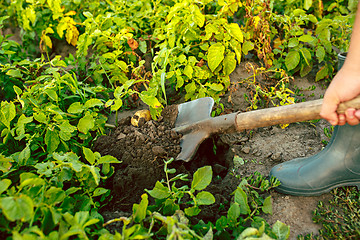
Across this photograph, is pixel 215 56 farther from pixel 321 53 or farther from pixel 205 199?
pixel 205 199

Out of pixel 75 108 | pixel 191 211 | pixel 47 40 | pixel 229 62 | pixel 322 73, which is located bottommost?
pixel 322 73

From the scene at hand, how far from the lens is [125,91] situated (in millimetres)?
2041

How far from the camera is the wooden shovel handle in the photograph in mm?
1460

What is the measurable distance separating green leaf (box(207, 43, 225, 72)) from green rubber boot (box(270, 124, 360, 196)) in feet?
2.84

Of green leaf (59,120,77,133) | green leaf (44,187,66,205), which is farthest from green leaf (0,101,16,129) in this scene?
green leaf (44,187,66,205)

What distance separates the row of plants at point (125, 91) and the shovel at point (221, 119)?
183 mm

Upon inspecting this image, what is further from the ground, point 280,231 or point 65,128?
point 65,128

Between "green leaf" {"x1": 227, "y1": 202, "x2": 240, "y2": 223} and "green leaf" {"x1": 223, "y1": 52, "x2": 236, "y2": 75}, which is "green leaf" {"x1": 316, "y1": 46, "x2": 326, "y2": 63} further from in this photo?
"green leaf" {"x1": 227, "y1": 202, "x2": 240, "y2": 223}

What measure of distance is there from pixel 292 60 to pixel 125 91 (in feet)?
4.26

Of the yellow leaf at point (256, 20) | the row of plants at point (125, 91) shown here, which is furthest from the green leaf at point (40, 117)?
the yellow leaf at point (256, 20)

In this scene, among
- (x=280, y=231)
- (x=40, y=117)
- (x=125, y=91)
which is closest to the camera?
(x=280, y=231)

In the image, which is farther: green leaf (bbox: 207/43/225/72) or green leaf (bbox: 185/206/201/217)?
green leaf (bbox: 207/43/225/72)

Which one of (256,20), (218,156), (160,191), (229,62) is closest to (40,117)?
(160,191)

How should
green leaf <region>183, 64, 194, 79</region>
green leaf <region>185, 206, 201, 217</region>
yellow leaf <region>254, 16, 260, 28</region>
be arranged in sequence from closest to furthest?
green leaf <region>185, 206, 201, 217</region>, green leaf <region>183, 64, 194, 79</region>, yellow leaf <region>254, 16, 260, 28</region>
